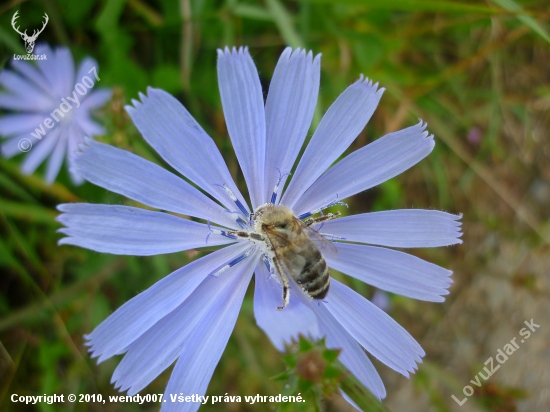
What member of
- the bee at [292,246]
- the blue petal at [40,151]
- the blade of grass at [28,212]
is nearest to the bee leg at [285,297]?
the bee at [292,246]

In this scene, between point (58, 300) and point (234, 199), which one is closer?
point (234, 199)

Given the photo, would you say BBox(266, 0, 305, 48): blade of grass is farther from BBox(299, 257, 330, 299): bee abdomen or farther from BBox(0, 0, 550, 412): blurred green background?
BBox(299, 257, 330, 299): bee abdomen

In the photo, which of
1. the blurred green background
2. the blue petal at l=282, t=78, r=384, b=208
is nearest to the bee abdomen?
the blue petal at l=282, t=78, r=384, b=208

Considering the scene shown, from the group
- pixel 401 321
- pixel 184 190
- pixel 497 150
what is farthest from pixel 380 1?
pixel 401 321

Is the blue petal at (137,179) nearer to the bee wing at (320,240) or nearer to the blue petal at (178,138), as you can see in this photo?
the blue petal at (178,138)

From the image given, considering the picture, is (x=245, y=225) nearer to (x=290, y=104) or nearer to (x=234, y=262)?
(x=234, y=262)

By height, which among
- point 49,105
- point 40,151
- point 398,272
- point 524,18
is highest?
point 49,105

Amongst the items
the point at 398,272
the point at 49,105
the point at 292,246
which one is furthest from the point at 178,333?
the point at 49,105
